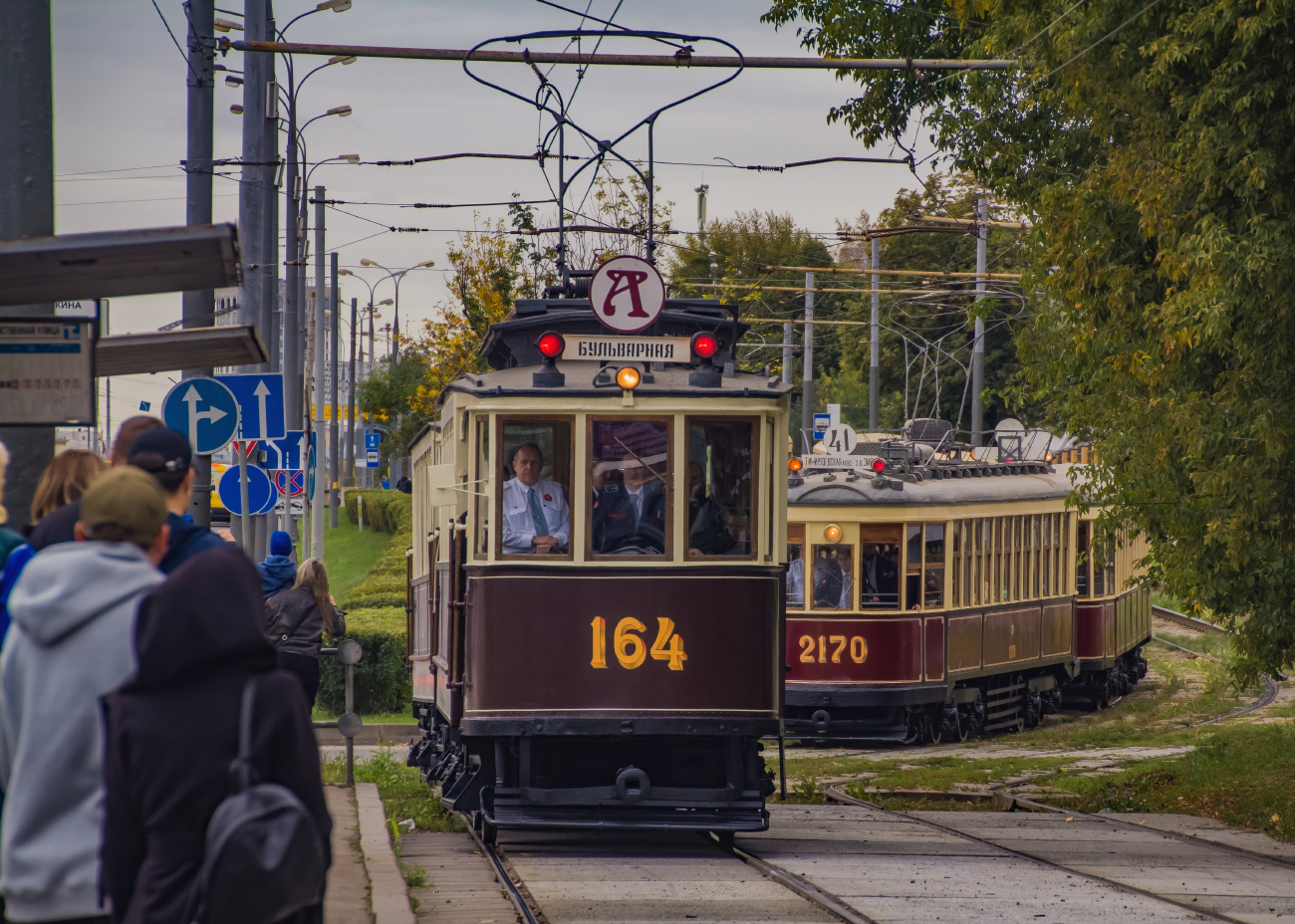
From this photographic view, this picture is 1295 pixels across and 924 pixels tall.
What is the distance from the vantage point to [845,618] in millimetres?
18453

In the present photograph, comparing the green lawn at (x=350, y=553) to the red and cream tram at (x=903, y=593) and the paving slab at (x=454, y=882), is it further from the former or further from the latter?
the paving slab at (x=454, y=882)

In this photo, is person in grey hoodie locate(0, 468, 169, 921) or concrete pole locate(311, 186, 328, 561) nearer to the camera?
person in grey hoodie locate(0, 468, 169, 921)

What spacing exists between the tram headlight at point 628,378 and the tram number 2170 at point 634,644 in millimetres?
1291

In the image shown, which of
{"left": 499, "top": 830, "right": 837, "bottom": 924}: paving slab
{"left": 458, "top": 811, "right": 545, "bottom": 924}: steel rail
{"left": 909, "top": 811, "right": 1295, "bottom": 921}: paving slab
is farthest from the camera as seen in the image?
{"left": 909, "top": 811, "right": 1295, "bottom": 921}: paving slab

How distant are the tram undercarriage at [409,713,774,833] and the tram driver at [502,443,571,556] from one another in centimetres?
108

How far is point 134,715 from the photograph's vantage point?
3.76 meters

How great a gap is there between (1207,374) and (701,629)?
3.66 m

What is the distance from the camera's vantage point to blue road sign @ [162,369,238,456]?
1120 centimetres

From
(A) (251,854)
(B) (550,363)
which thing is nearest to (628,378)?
(B) (550,363)

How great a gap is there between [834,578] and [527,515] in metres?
9.18

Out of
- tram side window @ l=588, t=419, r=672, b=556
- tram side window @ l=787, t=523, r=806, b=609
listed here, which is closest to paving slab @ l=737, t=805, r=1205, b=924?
tram side window @ l=588, t=419, r=672, b=556

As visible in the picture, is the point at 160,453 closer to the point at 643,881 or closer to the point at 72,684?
the point at 72,684

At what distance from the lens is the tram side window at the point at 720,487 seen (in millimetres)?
9891

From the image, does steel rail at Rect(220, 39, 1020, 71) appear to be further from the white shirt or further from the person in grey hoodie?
the person in grey hoodie
